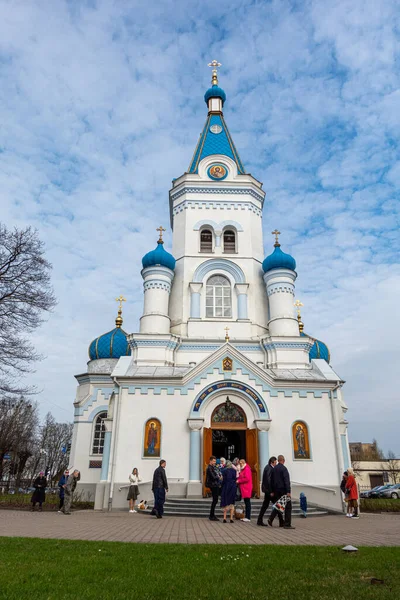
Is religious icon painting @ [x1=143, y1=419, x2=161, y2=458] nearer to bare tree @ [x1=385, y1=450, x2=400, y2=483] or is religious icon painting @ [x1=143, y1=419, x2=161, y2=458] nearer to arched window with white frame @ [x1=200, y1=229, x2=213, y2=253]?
arched window with white frame @ [x1=200, y1=229, x2=213, y2=253]

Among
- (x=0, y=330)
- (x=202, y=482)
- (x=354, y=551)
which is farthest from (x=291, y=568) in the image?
(x=0, y=330)

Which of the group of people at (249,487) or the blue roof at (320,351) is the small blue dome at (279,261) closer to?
the blue roof at (320,351)

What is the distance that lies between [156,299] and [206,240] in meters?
4.16

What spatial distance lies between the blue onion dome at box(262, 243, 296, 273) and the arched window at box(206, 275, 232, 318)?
76.1 inches

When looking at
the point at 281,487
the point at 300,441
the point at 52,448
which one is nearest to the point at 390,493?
the point at 300,441

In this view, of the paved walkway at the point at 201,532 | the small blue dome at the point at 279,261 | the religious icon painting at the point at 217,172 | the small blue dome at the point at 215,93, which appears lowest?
the paved walkway at the point at 201,532

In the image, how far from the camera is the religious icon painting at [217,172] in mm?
22516

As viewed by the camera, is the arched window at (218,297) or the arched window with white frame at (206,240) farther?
the arched window with white frame at (206,240)

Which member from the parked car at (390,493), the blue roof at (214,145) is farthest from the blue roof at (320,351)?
the parked car at (390,493)

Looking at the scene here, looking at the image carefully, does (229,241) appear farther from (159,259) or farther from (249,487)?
(249,487)

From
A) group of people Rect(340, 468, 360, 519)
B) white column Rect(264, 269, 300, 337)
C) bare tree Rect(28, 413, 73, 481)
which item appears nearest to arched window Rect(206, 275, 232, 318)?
white column Rect(264, 269, 300, 337)

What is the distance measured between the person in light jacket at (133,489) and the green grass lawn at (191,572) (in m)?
6.90

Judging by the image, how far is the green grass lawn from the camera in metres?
4.05

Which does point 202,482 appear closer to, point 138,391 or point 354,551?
point 138,391
